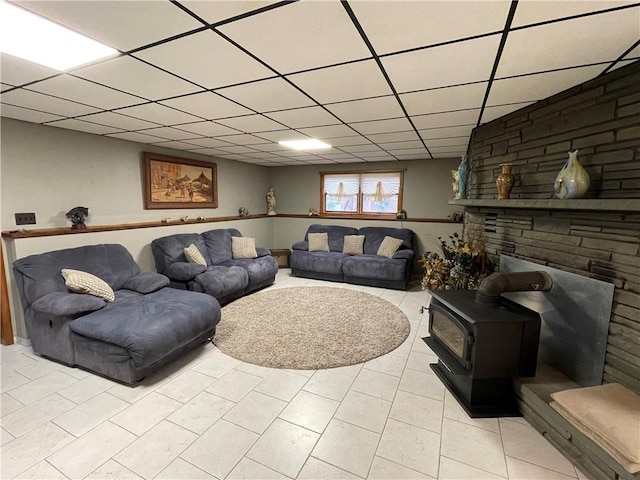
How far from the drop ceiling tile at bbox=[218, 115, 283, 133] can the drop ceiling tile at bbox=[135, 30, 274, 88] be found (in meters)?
0.82

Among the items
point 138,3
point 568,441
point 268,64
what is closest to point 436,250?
point 568,441

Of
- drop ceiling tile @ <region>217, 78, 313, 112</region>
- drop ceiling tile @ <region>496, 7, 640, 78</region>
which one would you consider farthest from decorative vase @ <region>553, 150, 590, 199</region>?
drop ceiling tile @ <region>217, 78, 313, 112</region>

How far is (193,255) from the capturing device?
13.5ft

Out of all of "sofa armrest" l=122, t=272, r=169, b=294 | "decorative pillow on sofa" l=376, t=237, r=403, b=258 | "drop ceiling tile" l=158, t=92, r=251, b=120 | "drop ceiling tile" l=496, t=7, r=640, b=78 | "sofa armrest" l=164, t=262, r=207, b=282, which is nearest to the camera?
"drop ceiling tile" l=496, t=7, r=640, b=78

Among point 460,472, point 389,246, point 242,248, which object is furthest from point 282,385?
point 389,246

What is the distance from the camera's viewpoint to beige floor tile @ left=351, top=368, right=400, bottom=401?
7.34 feet

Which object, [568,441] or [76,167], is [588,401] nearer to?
[568,441]

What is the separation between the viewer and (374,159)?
5.46 m

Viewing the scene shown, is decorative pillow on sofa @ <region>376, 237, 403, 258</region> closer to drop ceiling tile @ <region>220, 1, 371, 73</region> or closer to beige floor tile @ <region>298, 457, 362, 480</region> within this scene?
beige floor tile @ <region>298, 457, 362, 480</region>

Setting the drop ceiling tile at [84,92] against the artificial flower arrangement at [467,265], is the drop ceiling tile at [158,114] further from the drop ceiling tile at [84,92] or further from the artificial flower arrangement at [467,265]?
the artificial flower arrangement at [467,265]

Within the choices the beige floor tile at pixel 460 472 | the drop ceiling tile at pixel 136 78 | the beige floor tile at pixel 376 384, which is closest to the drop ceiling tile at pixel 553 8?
the drop ceiling tile at pixel 136 78

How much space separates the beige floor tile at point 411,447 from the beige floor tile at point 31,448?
191 centimetres

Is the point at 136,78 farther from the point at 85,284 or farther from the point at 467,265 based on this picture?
the point at 467,265

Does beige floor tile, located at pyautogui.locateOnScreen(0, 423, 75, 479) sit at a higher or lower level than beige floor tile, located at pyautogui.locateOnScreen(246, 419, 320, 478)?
lower
